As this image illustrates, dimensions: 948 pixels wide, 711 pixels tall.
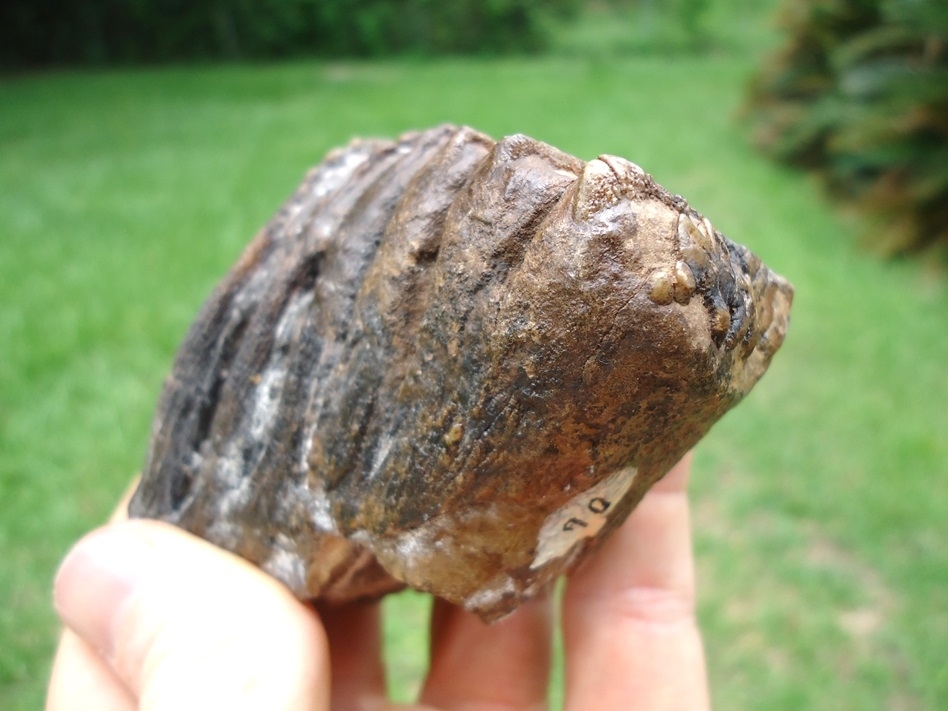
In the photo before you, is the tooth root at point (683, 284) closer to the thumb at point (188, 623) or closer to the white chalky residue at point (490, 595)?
the white chalky residue at point (490, 595)

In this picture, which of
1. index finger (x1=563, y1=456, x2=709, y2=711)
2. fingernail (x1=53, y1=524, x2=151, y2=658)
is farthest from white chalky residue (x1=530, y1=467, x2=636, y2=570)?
fingernail (x1=53, y1=524, x2=151, y2=658)

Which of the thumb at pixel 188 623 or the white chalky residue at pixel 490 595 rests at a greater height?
the white chalky residue at pixel 490 595

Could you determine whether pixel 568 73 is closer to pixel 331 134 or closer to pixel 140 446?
pixel 331 134

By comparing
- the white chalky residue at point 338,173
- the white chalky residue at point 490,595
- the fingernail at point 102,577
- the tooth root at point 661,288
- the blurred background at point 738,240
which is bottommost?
the blurred background at point 738,240

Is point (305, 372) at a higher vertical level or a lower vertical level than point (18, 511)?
higher

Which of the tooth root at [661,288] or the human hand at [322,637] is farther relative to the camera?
the human hand at [322,637]

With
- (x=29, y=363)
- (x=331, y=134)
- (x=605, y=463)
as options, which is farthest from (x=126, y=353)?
(x=331, y=134)

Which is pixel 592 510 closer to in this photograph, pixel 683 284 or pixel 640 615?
pixel 683 284

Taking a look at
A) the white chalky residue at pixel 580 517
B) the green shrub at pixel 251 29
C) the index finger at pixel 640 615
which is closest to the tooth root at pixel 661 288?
the white chalky residue at pixel 580 517
